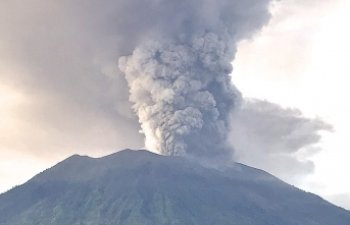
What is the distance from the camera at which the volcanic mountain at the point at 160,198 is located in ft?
539

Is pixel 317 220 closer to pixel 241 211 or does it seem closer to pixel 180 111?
pixel 241 211

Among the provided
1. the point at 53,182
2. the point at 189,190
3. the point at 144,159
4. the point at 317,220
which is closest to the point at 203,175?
the point at 189,190

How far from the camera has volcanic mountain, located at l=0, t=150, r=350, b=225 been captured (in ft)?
539

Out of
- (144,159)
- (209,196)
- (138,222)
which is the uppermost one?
(144,159)

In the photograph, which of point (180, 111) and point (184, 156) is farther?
point (184, 156)

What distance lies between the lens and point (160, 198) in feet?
565

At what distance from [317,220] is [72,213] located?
60047 mm

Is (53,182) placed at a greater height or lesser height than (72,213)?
greater

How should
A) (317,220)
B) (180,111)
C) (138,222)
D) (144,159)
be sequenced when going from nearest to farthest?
(180,111)
(138,222)
(317,220)
(144,159)

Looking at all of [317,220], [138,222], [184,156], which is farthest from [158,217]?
[317,220]

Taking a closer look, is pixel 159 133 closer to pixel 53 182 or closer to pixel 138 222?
pixel 138 222

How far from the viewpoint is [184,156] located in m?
162

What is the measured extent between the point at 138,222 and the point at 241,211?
2581 centimetres

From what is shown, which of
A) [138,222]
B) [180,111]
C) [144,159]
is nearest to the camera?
[180,111]
